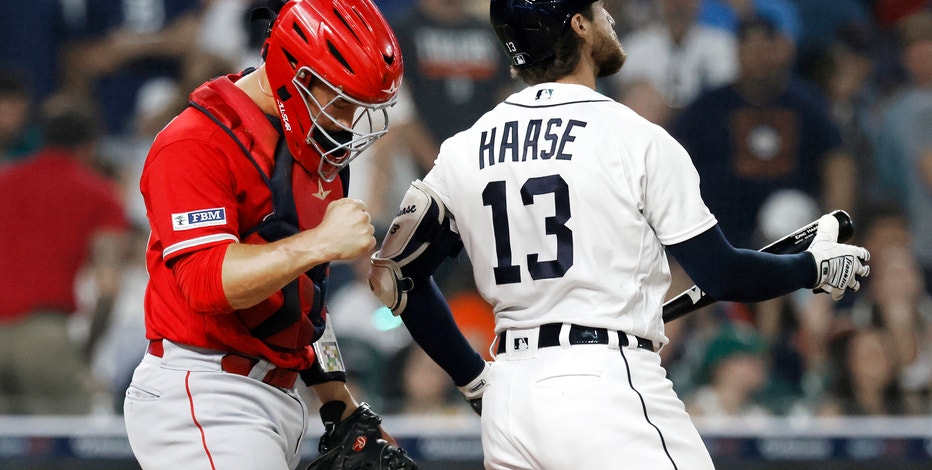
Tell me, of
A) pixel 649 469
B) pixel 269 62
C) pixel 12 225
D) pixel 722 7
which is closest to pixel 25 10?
pixel 12 225

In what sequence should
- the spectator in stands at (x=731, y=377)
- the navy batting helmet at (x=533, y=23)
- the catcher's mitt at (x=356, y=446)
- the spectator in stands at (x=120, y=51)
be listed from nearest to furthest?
the navy batting helmet at (x=533, y=23), the catcher's mitt at (x=356, y=446), the spectator in stands at (x=731, y=377), the spectator in stands at (x=120, y=51)

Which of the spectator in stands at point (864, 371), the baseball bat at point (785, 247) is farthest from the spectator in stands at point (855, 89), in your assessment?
the baseball bat at point (785, 247)

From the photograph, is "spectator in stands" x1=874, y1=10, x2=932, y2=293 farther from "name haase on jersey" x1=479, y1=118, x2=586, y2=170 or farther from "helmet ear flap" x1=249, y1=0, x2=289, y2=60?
"helmet ear flap" x1=249, y1=0, x2=289, y2=60

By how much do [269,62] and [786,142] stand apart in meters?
4.35

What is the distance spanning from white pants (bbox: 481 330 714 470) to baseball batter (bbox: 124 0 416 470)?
458 millimetres

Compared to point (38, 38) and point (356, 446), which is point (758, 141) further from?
point (38, 38)

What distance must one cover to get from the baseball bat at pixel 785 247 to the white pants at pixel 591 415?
349 millimetres

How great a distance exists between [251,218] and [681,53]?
4636 millimetres

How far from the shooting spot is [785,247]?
276cm

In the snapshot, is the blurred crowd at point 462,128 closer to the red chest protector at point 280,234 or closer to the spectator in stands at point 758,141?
the spectator in stands at point 758,141

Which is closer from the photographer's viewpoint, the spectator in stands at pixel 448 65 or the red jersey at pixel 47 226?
the red jersey at pixel 47 226

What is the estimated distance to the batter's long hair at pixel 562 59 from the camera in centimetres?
261

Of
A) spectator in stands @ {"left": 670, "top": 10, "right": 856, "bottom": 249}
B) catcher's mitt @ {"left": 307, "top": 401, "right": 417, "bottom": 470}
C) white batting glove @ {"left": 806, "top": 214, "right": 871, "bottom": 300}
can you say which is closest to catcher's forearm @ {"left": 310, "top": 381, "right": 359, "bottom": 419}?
catcher's mitt @ {"left": 307, "top": 401, "right": 417, "bottom": 470}

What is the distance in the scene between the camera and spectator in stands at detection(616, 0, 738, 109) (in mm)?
6648
